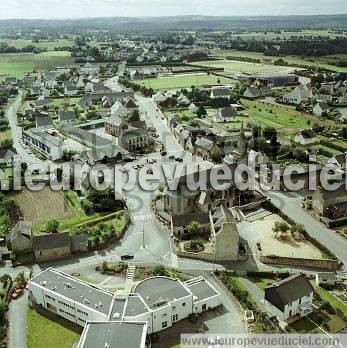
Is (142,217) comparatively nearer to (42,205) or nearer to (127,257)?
(127,257)

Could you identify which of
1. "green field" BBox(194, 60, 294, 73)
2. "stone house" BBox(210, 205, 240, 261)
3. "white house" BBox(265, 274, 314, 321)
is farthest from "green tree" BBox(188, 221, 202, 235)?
"green field" BBox(194, 60, 294, 73)

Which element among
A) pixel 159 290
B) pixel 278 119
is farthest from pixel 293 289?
pixel 278 119

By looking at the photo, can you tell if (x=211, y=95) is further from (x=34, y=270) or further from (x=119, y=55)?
(x=119, y=55)

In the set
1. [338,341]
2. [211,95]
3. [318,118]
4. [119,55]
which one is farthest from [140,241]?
[119,55]

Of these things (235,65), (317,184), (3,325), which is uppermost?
(235,65)

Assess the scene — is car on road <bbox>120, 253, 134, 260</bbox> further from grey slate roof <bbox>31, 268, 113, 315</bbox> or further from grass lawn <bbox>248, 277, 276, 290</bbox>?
grass lawn <bbox>248, 277, 276, 290</bbox>

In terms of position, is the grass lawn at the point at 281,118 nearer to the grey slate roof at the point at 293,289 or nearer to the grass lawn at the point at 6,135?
the grass lawn at the point at 6,135
